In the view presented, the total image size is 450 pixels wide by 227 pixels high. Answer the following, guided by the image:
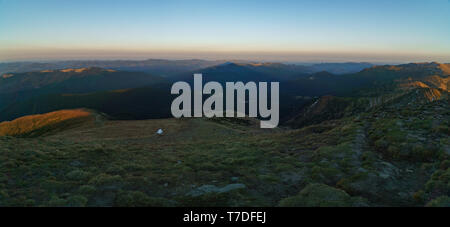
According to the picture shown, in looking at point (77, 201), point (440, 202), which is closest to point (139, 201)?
point (77, 201)

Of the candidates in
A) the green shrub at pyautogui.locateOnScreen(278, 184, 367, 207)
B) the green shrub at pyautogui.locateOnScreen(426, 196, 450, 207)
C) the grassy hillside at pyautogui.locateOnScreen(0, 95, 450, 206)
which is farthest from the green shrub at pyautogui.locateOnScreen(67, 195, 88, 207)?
the green shrub at pyautogui.locateOnScreen(426, 196, 450, 207)

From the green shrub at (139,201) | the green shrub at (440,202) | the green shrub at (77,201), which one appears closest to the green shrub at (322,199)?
the green shrub at (440,202)

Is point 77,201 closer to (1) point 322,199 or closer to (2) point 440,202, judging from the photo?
(1) point 322,199

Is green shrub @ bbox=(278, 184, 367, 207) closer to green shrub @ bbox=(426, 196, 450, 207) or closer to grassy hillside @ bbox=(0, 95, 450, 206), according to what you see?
grassy hillside @ bbox=(0, 95, 450, 206)

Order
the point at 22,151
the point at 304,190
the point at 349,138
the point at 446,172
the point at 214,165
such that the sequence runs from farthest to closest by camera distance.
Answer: the point at 349,138 < the point at 22,151 < the point at 214,165 < the point at 446,172 < the point at 304,190

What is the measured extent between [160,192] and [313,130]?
58.0 feet

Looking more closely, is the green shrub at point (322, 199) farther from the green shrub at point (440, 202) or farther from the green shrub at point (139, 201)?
the green shrub at point (139, 201)

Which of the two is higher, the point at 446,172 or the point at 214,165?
the point at 446,172

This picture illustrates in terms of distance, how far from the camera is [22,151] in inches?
570

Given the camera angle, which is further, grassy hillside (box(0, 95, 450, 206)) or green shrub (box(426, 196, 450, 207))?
grassy hillside (box(0, 95, 450, 206))

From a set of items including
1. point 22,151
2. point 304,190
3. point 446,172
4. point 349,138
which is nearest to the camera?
point 304,190
